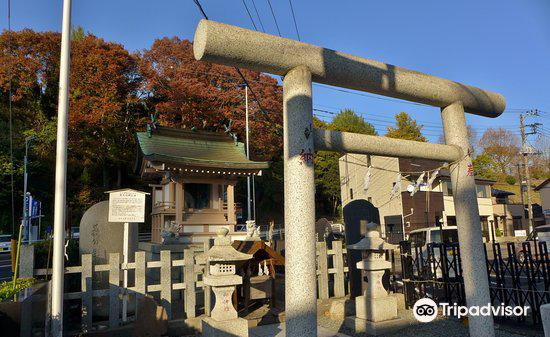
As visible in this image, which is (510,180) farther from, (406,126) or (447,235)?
(447,235)

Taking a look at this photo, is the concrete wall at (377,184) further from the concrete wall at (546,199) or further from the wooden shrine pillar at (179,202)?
the wooden shrine pillar at (179,202)

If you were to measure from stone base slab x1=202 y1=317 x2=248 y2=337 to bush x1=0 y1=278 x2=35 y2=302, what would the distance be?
2.82 metres

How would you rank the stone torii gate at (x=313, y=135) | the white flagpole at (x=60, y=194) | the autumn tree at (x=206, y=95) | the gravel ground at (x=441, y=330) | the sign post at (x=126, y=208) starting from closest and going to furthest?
the stone torii gate at (x=313, y=135), the white flagpole at (x=60, y=194), the gravel ground at (x=441, y=330), the sign post at (x=126, y=208), the autumn tree at (x=206, y=95)

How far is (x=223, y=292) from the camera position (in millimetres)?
6441

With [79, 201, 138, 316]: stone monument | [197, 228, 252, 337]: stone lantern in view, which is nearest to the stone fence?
[79, 201, 138, 316]: stone monument

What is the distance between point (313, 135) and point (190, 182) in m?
12.9

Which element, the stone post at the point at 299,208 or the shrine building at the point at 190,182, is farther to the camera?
the shrine building at the point at 190,182

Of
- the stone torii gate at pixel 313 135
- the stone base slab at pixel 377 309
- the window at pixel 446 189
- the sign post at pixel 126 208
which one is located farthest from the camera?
the window at pixel 446 189

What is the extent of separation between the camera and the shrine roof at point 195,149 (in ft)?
51.9

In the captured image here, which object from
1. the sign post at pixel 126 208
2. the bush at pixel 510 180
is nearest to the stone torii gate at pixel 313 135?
the sign post at pixel 126 208

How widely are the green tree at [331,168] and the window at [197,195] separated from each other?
21482mm

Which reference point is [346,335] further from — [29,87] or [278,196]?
[278,196]

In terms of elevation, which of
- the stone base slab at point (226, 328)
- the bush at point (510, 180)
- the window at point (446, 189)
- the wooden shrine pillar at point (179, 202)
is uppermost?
the bush at point (510, 180)

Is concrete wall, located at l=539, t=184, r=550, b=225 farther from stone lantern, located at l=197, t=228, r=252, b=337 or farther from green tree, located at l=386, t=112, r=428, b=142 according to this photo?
stone lantern, located at l=197, t=228, r=252, b=337
